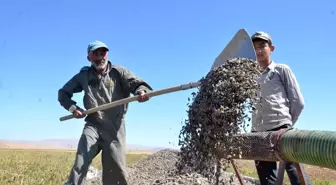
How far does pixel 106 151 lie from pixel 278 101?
202 centimetres

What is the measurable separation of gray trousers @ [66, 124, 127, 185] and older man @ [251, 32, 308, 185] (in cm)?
163

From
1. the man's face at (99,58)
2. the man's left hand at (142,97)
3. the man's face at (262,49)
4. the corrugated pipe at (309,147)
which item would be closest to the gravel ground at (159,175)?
the man's left hand at (142,97)

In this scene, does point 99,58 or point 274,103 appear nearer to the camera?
point 274,103

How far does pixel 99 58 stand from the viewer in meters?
5.39

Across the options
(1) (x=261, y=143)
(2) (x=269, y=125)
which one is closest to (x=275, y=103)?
(2) (x=269, y=125)

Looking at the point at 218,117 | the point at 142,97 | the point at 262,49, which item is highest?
the point at 262,49

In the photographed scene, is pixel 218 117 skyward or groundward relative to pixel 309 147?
skyward

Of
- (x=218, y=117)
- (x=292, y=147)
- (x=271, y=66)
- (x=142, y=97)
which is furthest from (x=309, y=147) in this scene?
(x=142, y=97)

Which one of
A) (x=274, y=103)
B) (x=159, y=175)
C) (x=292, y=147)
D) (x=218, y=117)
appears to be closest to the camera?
(x=292, y=147)

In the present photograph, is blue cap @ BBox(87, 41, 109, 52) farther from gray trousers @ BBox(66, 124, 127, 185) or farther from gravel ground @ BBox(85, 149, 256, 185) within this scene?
gravel ground @ BBox(85, 149, 256, 185)

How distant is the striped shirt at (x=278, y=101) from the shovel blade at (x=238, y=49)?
0.26 m

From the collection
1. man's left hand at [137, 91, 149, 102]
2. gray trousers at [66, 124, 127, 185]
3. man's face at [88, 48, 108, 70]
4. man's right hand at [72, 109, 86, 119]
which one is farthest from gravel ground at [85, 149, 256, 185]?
man's face at [88, 48, 108, 70]

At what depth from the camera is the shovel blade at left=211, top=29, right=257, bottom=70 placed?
14.9ft

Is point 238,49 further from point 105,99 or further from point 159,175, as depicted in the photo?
point 159,175
